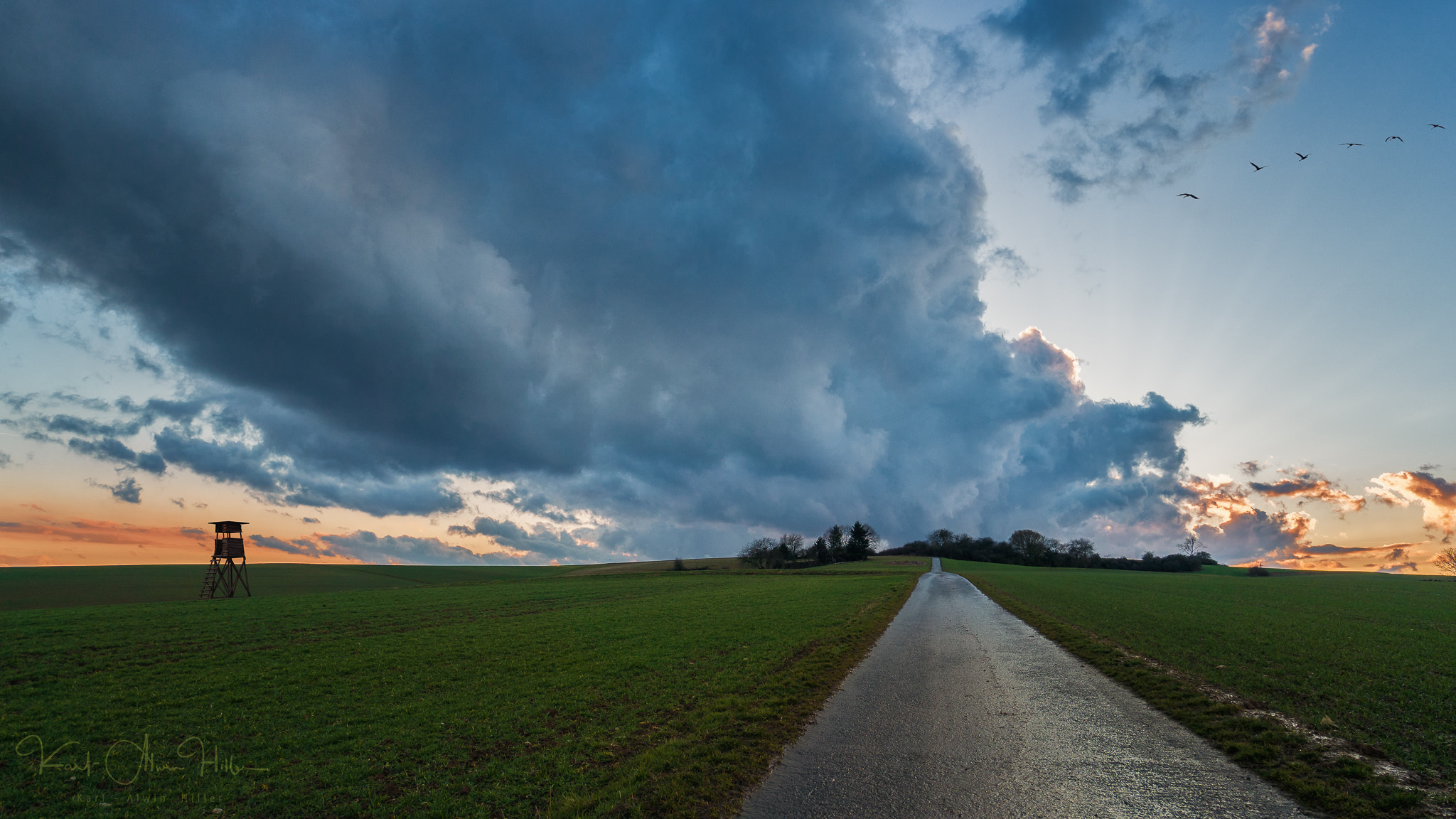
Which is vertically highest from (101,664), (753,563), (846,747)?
(846,747)

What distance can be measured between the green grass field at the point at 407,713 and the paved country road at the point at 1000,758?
1083 millimetres

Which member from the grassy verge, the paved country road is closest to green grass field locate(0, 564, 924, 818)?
the paved country road

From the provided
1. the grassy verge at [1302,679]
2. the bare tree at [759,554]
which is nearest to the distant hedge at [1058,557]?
the bare tree at [759,554]

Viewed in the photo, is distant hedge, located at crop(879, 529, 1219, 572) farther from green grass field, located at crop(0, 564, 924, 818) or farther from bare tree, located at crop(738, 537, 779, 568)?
green grass field, located at crop(0, 564, 924, 818)

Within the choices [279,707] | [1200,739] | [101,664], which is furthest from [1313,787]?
[101,664]

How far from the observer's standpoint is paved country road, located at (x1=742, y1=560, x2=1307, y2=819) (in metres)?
8.63

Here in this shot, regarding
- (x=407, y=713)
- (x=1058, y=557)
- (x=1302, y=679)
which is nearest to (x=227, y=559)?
(x=407, y=713)

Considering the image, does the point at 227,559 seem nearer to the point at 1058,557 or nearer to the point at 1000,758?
the point at 1000,758

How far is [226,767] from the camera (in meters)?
11.4

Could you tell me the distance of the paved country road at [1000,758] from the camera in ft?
28.3

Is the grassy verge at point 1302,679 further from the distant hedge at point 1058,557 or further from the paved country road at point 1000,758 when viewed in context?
the distant hedge at point 1058,557

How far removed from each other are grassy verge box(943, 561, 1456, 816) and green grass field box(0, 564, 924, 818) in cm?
879

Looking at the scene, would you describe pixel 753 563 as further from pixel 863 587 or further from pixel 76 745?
pixel 76 745

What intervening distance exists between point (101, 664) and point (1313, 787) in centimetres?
3651
